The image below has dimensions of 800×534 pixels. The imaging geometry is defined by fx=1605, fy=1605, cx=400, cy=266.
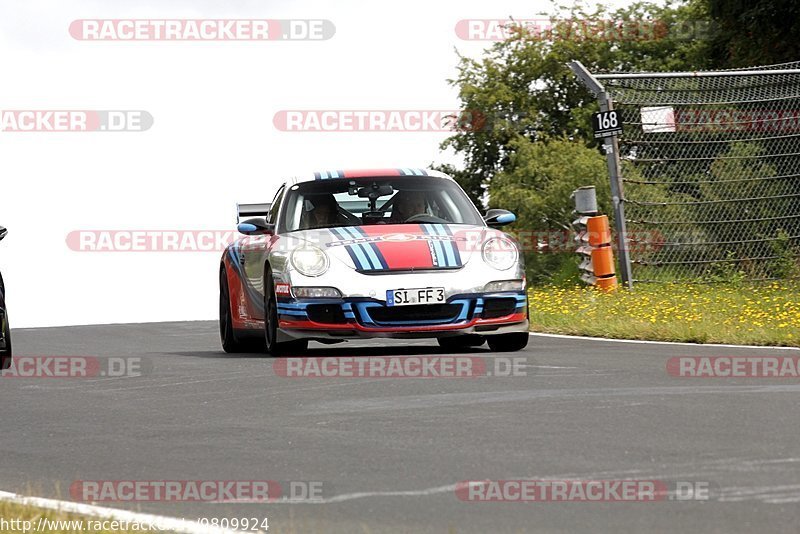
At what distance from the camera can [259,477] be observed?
7043mm

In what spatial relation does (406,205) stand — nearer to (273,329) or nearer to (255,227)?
(255,227)

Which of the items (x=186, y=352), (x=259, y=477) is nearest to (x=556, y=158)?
(x=186, y=352)

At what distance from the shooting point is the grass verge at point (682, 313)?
1466cm

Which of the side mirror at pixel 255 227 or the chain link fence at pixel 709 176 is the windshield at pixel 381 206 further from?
the chain link fence at pixel 709 176

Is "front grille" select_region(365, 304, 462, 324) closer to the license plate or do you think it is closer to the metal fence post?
the license plate

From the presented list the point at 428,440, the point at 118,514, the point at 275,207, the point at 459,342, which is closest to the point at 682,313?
the point at 459,342

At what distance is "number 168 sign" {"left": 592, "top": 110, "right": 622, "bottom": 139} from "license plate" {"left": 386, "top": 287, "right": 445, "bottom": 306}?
7925 millimetres

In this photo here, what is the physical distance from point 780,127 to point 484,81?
48228mm

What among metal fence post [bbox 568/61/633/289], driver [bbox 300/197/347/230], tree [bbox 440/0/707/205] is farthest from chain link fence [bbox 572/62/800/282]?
tree [bbox 440/0/707/205]

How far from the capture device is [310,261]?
13133 millimetres

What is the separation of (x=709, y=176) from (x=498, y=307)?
8.62 m

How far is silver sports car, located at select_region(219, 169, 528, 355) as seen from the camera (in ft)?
42.4

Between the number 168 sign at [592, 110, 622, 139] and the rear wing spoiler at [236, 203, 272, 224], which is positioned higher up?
the number 168 sign at [592, 110, 622, 139]

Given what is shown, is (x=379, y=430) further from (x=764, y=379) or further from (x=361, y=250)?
(x=361, y=250)
